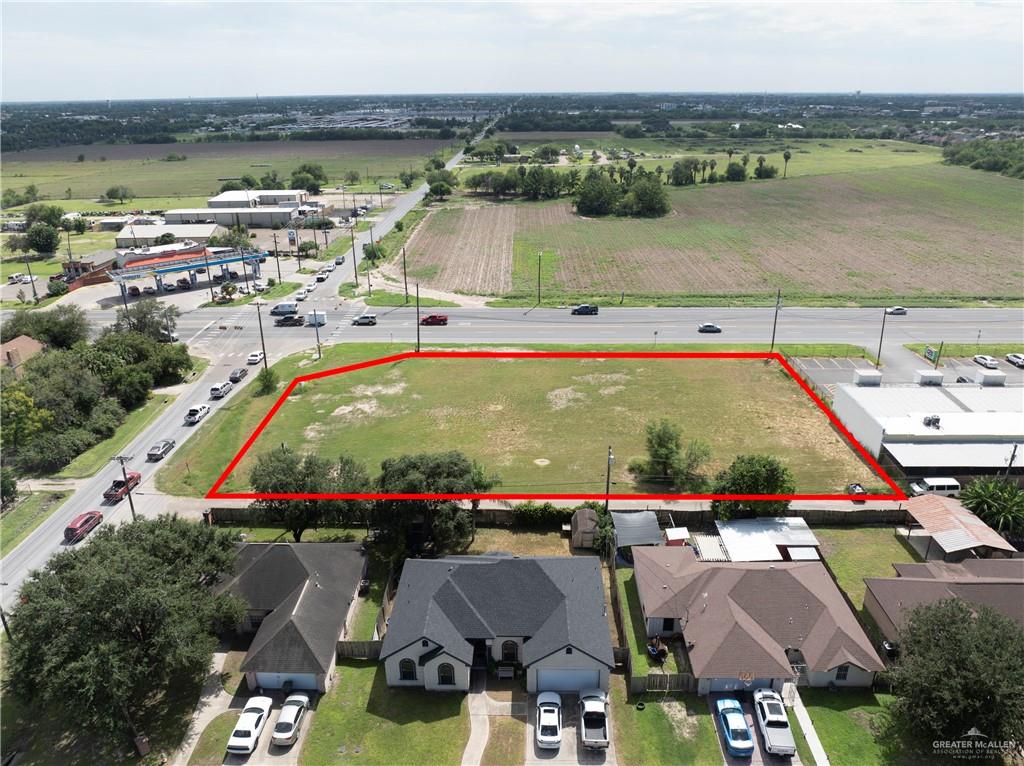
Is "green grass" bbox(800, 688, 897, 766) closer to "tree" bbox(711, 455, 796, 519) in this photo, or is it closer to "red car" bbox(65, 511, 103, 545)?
"tree" bbox(711, 455, 796, 519)

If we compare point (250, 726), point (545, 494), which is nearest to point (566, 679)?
point (250, 726)

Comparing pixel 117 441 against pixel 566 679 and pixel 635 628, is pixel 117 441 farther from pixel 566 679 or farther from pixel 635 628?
pixel 635 628

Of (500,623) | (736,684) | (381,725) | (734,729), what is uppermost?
(500,623)

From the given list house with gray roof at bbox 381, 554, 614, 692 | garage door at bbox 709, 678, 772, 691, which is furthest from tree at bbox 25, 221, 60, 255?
garage door at bbox 709, 678, 772, 691

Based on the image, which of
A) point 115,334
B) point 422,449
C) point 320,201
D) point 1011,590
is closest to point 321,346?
point 115,334

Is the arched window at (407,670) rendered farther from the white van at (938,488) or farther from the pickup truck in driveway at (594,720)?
the white van at (938,488)

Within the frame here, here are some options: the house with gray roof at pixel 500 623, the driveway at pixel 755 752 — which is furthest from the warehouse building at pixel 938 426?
the house with gray roof at pixel 500 623
